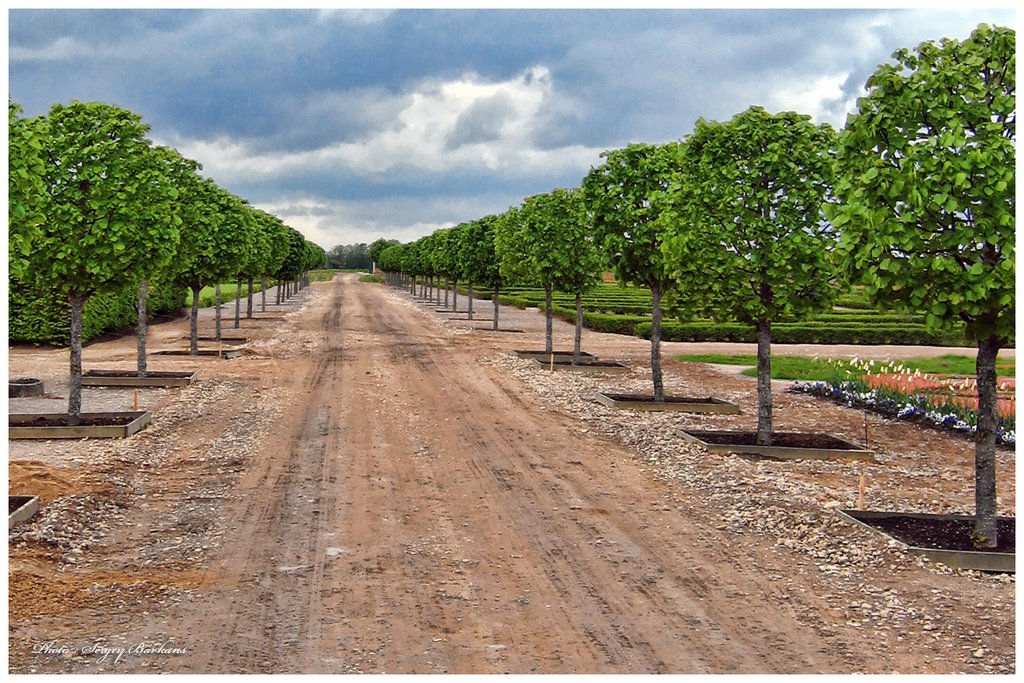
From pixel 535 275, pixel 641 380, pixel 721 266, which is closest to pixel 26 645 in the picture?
pixel 721 266

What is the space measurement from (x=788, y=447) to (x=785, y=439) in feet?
2.58

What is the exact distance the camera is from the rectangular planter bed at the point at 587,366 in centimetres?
2705

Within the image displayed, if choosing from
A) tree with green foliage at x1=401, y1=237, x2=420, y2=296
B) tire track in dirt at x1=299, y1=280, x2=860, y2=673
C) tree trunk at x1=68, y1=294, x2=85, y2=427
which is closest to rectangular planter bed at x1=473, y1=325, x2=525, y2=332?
tire track in dirt at x1=299, y1=280, x2=860, y2=673

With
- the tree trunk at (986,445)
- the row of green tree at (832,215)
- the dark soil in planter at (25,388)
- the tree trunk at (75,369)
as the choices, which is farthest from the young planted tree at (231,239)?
the tree trunk at (986,445)

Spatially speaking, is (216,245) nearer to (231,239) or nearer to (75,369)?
(231,239)

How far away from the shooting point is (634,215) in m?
20.1

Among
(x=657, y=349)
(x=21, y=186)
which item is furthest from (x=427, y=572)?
(x=657, y=349)

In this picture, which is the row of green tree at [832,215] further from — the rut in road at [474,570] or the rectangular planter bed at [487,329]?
the rectangular planter bed at [487,329]

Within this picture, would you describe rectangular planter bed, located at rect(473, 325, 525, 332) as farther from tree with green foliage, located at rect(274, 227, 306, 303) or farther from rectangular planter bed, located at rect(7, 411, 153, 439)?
rectangular planter bed, located at rect(7, 411, 153, 439)

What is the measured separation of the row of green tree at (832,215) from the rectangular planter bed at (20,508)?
959cm

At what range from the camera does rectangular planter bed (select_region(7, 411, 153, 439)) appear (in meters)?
16.0

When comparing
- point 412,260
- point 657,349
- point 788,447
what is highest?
point 412,260

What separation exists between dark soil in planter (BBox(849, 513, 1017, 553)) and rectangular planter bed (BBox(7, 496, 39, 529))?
9725 millimetres

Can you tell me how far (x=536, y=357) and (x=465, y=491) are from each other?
17441 mm
